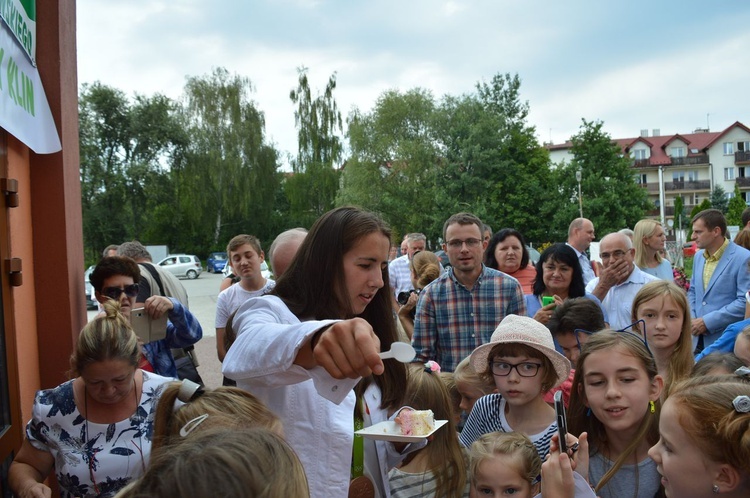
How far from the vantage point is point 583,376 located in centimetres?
296

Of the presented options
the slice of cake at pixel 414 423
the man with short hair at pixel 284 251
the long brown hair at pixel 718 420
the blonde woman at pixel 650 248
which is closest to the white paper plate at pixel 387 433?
the slice of cake at pixel 414 423

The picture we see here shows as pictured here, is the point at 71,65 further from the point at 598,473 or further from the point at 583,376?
the point at 598,473

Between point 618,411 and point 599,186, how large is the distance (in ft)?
139

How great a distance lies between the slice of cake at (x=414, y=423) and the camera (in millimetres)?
2564

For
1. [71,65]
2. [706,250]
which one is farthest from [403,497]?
[706,250]

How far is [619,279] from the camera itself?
5449 millimetres

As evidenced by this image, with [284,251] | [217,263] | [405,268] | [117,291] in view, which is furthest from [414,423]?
[217,263]

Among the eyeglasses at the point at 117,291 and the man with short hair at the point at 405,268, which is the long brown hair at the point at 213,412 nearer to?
the eyeglasses at the point at 117,291

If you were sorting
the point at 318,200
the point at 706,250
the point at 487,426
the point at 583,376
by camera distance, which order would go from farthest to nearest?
the point at 318,200 < the point at 706,250 < the point at 487,426 < the point at 583,376

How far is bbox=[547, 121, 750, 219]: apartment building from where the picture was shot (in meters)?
81.5

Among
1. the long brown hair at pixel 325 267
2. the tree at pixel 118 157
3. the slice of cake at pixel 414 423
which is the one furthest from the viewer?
the tree at pixel 118 157

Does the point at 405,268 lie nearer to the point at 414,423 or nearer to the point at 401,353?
the point at 414,423

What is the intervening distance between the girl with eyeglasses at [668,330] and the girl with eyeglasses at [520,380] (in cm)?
103

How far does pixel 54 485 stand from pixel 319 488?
8.89 feet
